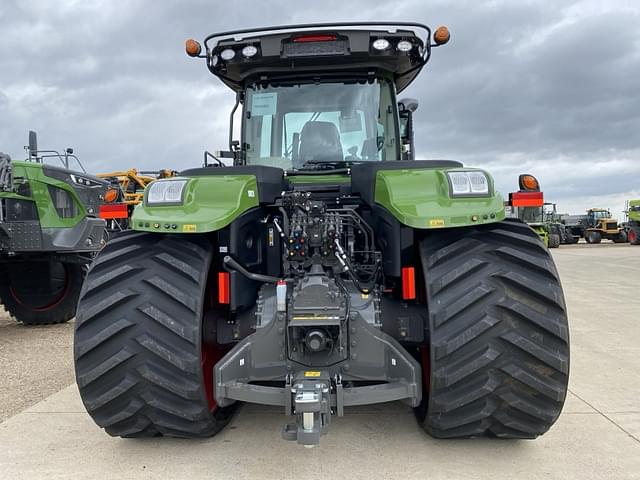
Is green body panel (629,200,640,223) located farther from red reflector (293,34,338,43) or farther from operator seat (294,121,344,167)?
red reflector (293,34,338,43)

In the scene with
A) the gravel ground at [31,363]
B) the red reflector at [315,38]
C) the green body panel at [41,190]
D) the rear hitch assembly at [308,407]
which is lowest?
the gravel ground at [31,363]

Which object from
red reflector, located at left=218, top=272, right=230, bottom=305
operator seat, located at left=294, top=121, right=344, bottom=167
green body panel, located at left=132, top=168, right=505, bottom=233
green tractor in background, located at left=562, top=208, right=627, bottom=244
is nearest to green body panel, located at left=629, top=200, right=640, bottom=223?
green tractor in background, located at left=562, top=208, right=627, bottom=244

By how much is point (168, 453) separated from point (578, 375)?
3.53 metres

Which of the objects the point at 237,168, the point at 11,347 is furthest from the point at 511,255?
the point at 11,347

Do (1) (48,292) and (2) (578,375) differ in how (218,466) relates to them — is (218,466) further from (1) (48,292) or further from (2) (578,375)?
(1) (48,292)

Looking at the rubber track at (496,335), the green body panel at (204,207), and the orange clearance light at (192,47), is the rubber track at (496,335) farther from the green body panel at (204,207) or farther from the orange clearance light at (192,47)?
the orange clearance light at (192,47)

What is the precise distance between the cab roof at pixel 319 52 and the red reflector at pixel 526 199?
135 cm

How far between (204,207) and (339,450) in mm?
1586

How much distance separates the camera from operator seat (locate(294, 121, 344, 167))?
12.9 ft

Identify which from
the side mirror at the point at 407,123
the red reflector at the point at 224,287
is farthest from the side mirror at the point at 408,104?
the red reflector at the point at 224,287

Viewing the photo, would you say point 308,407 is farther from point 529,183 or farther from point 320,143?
point 320,143

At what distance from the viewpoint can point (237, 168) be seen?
3.10 m

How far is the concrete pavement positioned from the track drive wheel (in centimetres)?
383

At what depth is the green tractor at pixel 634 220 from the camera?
1213 inches
